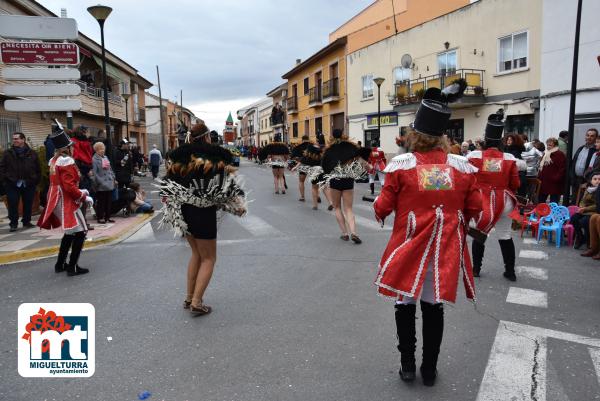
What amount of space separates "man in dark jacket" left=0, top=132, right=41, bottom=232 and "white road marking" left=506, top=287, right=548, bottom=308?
8574 millimetres

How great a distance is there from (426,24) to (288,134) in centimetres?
2555

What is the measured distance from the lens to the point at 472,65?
19.7 m

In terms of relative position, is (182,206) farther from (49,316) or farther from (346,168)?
(346,168)

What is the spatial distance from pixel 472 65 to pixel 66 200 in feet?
57.9

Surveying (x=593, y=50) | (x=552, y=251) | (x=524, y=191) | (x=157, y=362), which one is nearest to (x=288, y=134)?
(x=593, y=50)

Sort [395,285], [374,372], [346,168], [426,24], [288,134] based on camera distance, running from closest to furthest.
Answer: [395,285]
[374,372]
[346,168]
[426,24]
[288,134]

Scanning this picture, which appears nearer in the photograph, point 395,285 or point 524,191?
point 395,285

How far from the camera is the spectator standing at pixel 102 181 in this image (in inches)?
376

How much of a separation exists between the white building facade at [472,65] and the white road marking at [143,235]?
9.73 metres

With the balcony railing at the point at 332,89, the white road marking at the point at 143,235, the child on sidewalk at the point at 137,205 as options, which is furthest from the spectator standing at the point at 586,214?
the balcony railing at the point at 332,89

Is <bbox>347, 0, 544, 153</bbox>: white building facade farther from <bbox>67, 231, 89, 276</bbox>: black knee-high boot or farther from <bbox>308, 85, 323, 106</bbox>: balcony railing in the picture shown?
<bbox>67, 231, 89, 276</bbox>: black knee-high boot

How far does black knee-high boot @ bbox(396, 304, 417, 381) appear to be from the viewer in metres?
3.23

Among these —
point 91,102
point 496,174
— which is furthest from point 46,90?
point 91,102

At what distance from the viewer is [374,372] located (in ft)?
11.2
